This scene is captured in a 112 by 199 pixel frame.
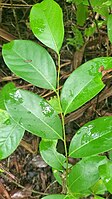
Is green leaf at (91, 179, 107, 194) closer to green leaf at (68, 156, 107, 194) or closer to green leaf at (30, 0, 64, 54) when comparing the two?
green leaf at (68, 156, 107, 194)

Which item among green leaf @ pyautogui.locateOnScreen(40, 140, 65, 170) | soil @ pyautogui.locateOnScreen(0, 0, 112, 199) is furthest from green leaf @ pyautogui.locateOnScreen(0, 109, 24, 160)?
soil @ pyautogui.locateOnScreen(0, 0, 112, 199)

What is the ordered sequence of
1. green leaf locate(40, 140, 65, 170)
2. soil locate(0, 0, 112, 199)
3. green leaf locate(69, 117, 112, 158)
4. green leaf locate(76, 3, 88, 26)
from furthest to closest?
soil locate(0, 0, 112, 199) → green leaf locate(76, 3, 88, 26) → green leaf locate(40, 140, 65, 170) → green leaf locate(69, 117, 112, 158)

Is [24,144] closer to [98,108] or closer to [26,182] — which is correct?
[26,182]

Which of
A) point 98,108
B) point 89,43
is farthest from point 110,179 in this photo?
point 89,43

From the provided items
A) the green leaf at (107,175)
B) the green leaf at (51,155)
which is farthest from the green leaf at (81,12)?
the green leaf at (107,175)

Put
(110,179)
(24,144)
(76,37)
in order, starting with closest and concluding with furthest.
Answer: (110,179), (76,37), (24,144)

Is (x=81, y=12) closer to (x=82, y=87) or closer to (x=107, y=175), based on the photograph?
(x=82, y=87)
